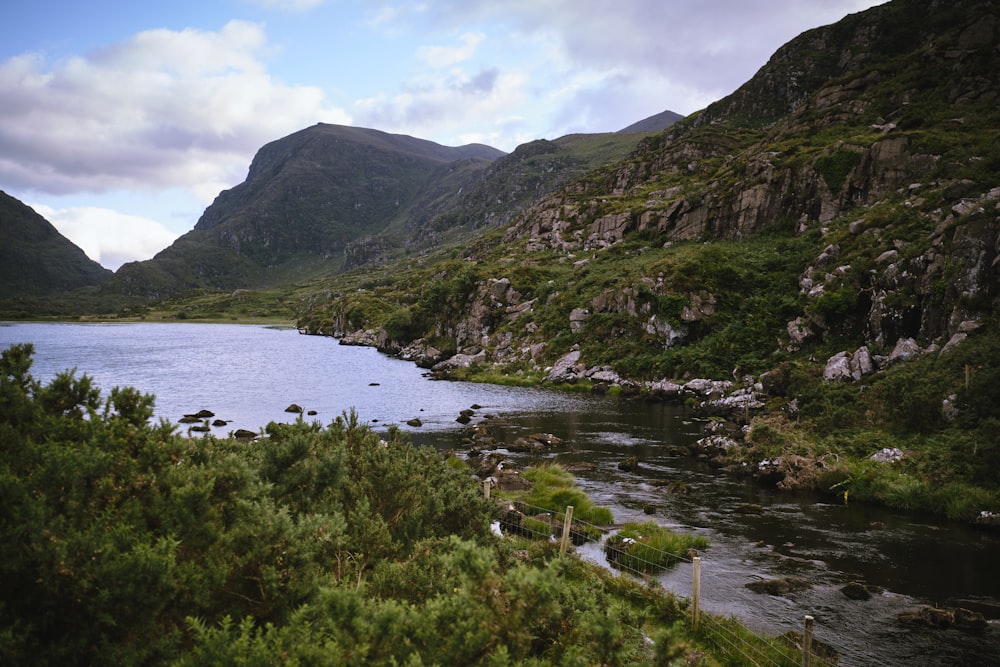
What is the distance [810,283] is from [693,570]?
176 ft

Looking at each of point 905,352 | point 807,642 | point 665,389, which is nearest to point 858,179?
point 665,389

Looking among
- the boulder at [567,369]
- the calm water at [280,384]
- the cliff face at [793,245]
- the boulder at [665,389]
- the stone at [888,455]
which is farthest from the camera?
the boulder at [567,369]

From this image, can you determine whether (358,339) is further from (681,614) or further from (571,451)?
(681,614)

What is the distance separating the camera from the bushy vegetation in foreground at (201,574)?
5.62 meters

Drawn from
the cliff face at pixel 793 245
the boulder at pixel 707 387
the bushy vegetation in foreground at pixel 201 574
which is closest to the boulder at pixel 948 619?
the bushy vegetation in foreground at pixel 201 574

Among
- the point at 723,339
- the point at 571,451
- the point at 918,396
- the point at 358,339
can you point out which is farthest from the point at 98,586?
the point at 358,339

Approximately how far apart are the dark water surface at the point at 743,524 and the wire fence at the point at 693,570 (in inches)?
24.6

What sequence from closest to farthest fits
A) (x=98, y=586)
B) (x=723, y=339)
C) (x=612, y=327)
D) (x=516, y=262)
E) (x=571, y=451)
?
1. (x=98, y=586)
2. (x=571, y=451)
3. (x=723, y=339)
4. (x=612, y=327)
5. (x=516, y=262)

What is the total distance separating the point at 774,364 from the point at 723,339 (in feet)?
27.7

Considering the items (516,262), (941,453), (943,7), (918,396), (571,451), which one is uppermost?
(943,7)

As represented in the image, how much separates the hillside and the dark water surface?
3493 millimetres

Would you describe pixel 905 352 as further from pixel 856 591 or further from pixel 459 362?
pixel 459 362

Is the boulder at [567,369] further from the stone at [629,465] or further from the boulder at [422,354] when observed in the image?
the stone at [629,465]

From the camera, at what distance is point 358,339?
14025cm
